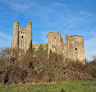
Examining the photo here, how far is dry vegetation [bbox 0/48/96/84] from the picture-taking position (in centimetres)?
2252

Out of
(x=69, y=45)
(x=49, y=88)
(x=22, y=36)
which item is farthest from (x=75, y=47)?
(x=49, y=88)

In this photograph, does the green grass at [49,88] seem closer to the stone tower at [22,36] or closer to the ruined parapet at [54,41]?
the ruined parapet at [54,41]

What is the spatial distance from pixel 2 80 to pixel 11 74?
1.77 m

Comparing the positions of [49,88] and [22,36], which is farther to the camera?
[22,36]

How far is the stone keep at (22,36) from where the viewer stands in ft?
139

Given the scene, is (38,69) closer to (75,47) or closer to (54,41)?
(54,41)

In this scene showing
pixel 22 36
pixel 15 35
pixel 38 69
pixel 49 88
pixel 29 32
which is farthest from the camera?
pixel 29 32

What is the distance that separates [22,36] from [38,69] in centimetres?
2133

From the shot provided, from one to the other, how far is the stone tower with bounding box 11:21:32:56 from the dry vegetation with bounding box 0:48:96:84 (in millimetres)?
17165

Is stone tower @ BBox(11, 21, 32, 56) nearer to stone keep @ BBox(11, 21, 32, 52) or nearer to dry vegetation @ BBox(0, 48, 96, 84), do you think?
stone keep @ BBox(11, 21, 32, 52)

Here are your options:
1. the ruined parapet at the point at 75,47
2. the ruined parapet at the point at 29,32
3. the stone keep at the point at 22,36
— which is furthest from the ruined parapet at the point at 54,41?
the stone keep at the point at 22,36

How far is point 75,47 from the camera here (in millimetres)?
38375

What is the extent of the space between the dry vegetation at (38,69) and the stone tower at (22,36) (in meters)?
17.2

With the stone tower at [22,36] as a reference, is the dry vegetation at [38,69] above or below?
below
